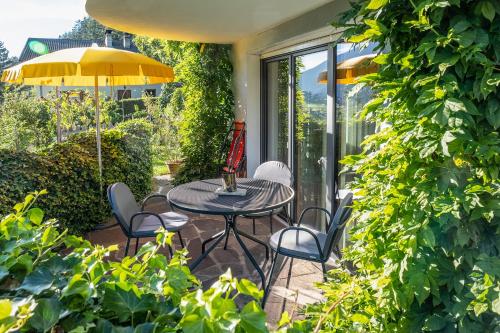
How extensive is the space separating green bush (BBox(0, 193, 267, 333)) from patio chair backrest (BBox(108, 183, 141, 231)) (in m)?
2.65

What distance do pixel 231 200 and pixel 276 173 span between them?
1279 mm

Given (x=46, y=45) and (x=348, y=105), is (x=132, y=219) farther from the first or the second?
(x=46, y=45)

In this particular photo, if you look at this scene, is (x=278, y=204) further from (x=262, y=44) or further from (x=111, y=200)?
(x=262, y=44)

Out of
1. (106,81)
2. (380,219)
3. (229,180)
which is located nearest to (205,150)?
(106,81)

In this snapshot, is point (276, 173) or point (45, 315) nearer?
point (45, 315)

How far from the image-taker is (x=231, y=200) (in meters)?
3.85

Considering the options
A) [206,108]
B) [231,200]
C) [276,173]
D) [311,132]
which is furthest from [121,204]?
[206,108]

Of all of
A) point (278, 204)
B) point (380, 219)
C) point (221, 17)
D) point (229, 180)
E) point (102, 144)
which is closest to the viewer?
point (380, 219)

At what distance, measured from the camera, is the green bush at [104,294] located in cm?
71

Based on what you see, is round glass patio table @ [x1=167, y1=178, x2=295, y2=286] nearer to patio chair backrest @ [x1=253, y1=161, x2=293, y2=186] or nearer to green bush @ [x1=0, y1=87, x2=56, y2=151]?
patio chair backrest @ [x1=253, y1=161, x2=293, y2=186]

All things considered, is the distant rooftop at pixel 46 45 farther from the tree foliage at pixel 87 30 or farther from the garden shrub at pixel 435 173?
the garden shrub at pixel 435 173

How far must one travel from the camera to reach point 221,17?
4988 millimetres

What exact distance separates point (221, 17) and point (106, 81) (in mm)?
2649

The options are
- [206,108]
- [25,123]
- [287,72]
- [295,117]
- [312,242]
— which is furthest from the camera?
[25,123]
